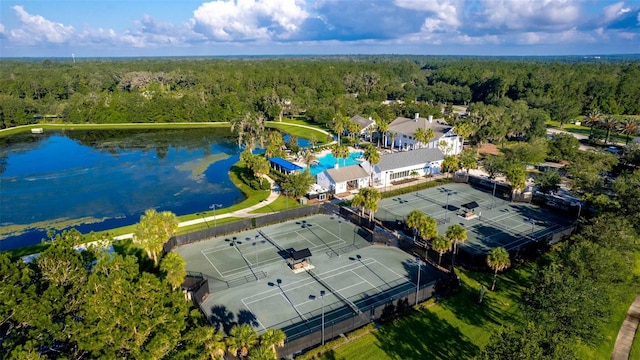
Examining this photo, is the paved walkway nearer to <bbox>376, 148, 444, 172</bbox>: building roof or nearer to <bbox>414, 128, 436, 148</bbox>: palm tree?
<bbox>376, 148, 444, 172</bbox>: building roof

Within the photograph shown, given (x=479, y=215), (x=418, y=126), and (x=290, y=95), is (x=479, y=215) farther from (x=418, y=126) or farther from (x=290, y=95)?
(x=290, y=95)

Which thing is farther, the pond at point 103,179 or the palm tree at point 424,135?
the palm tree at point 424,135

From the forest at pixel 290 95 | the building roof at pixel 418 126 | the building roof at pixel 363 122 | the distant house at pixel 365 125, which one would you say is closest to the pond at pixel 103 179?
the forest at pixel 290 95

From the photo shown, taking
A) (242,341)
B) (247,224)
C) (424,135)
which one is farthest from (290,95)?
(242,341)

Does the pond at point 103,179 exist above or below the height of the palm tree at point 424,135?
below

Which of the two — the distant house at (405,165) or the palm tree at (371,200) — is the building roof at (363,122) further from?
the palm tree at (371,200)
